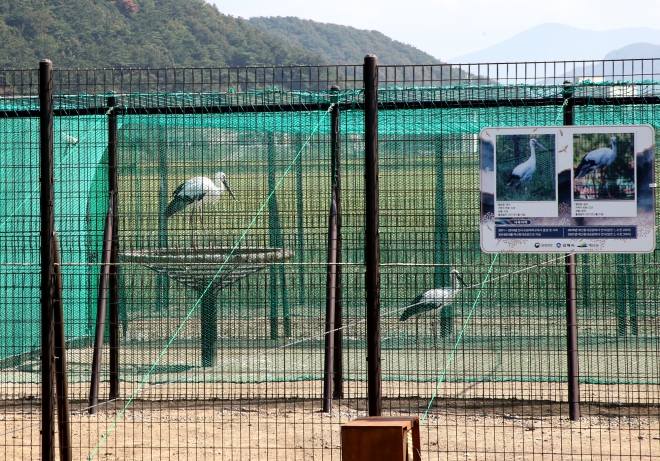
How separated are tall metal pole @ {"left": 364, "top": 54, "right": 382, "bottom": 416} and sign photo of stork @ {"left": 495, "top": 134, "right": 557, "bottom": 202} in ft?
2.83

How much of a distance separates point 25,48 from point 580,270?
4354 cm

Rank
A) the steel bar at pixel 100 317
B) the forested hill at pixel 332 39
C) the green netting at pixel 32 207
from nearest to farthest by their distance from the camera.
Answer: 1. the steel bar at pixel 100 317
2. the green netting at pixel 32 207
3. the forested hill at pixel 332 39

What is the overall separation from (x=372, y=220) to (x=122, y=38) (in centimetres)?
5361

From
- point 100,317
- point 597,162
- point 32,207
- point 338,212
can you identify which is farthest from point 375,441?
point 32,207

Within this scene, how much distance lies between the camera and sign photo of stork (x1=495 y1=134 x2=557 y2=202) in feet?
17.4

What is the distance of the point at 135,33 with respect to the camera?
5872cm

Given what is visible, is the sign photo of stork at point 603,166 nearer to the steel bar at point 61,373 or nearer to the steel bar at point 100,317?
the steel bar at point 61,373

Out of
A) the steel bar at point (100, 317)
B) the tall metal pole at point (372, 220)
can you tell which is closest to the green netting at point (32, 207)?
the steel bar at point (100, 317)

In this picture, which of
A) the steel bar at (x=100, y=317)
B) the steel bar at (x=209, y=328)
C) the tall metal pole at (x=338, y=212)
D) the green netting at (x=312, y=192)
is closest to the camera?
the steel bar at (x=100, y=317)

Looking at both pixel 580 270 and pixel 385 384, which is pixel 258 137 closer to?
pixel 385 384

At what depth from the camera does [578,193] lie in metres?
5.31

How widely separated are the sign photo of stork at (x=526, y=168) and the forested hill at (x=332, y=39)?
9780cm

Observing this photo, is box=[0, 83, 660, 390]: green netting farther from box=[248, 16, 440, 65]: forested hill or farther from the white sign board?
box=[248, 16, 440, 65]: forested hill

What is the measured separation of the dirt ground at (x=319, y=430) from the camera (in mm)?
6305
